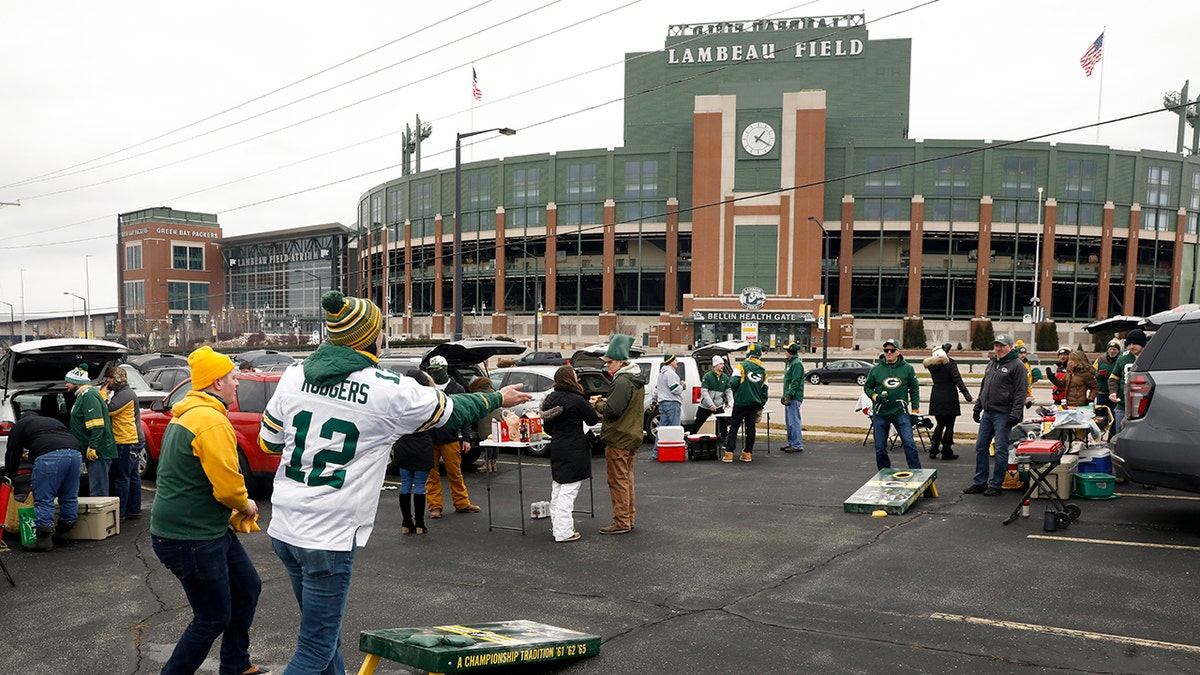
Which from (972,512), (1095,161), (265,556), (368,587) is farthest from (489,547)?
(1095,161)

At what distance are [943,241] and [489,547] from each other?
217 feet

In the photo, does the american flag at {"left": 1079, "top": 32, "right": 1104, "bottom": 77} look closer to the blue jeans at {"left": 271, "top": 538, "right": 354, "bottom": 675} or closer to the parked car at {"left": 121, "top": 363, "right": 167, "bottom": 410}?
the parked car at {"left": 121, "top": 363, "right": 167, "bottom": 410}

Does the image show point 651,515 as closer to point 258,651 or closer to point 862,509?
point 862,509

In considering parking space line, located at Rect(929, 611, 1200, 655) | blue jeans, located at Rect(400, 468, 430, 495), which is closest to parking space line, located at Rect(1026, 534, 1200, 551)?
parking space line, located at Rect(929, 611, 1200, 655)

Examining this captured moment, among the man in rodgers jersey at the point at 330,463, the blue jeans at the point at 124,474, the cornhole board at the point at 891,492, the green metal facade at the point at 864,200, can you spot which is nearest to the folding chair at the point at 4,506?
the blue jeans at the point at 124,474

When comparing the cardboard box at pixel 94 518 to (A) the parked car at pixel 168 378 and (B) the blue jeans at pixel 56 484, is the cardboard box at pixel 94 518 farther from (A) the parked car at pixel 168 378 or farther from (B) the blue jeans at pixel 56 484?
(A) the parked car at pixel 168 378

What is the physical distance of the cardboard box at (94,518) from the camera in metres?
8.57

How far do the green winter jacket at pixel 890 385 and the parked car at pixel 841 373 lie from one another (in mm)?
29968

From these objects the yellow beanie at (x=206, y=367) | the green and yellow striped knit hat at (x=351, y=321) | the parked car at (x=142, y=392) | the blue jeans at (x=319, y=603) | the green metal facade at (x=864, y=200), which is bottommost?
the parked car at (x=142, y=392)

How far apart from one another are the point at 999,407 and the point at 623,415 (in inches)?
199

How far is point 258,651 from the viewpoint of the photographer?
17.6ft

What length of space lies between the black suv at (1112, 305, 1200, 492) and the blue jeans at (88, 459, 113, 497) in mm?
11207

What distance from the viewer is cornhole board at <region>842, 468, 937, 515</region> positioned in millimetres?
9500

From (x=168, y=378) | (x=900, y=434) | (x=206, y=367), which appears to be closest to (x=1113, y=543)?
(x=900, y=434)
